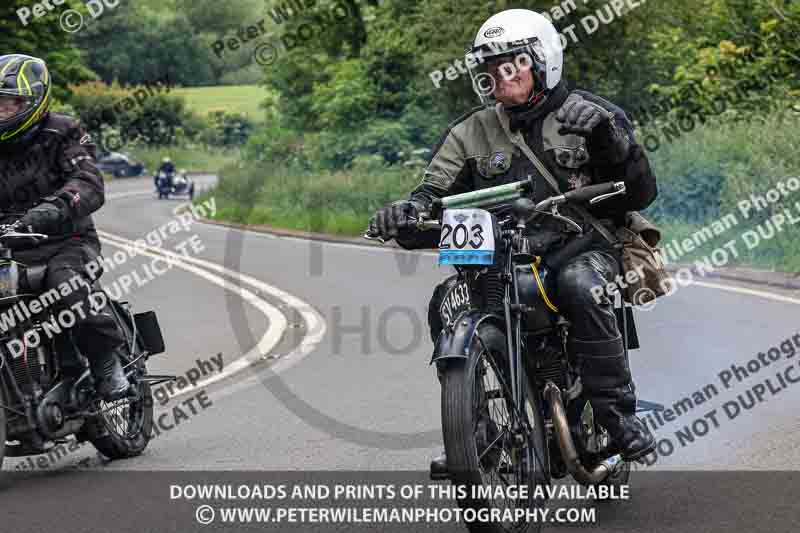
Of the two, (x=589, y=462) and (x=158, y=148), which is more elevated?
(x=589, y=462)

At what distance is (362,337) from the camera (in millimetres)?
13039

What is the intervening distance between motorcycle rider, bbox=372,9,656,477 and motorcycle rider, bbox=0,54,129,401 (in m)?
2.27

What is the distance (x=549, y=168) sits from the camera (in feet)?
18.4

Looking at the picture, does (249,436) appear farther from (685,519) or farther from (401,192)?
(401,192)

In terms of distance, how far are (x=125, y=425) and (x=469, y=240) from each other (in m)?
3.50

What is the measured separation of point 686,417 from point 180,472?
292 cm

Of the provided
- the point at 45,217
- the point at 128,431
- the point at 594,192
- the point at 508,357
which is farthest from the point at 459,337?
the point at 128,431

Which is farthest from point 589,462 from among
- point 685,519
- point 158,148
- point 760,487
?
point 158,148

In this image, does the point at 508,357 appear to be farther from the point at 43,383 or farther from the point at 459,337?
the point at 43,383

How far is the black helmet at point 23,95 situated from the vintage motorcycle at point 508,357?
260 centimetres

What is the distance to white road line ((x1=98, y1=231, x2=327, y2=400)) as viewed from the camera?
1141cm

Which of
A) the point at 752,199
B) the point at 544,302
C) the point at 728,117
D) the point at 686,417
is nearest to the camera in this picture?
the point at 544,302

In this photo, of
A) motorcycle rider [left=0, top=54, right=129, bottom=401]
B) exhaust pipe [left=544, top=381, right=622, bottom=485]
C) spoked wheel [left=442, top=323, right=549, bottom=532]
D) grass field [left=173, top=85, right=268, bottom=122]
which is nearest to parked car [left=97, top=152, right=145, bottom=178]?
grass field [left=173, top=85, right=268, bottom=122]

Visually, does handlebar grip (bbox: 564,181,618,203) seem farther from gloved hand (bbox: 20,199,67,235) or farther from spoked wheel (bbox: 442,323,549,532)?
gloved hand (bbox: 20,199,67,235)
